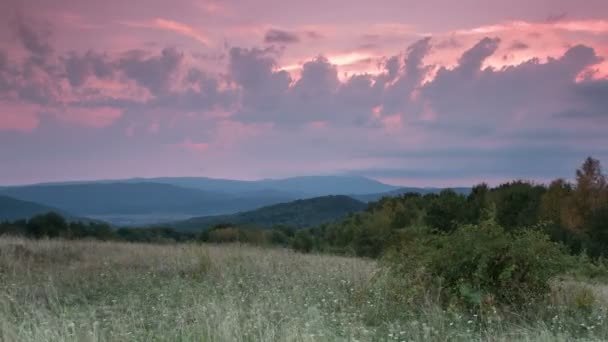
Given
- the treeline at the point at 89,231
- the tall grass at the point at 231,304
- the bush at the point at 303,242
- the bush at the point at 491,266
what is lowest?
the bush at the point at 303,242

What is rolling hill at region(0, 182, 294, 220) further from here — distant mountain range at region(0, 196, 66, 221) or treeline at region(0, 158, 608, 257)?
treeline at region(0, 158, 608, 257)

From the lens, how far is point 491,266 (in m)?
9.62

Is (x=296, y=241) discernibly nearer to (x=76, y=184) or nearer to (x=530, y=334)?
A: (x=530, y=334)

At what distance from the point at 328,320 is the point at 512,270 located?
3.08 m

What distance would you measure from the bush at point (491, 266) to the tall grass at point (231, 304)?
0.45 meters

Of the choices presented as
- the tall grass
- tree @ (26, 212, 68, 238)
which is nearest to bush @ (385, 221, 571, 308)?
the tall grass

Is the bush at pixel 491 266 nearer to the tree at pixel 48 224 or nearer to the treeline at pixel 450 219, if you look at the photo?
the treeline at pixel 450 219

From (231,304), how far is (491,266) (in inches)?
163

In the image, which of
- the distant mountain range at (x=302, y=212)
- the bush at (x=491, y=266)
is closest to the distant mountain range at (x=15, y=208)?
the distant mountain range at (x=302, y=212)

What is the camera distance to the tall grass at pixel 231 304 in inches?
279

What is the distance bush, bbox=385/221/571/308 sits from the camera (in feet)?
30.8

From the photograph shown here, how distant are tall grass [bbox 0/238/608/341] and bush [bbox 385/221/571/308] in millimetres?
454

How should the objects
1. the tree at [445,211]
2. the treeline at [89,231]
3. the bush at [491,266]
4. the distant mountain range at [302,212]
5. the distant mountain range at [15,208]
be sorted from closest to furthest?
the bush at [491,266]
the treeline at [89,231]
the tree at [445,211]
the distant mountain range at [15,208]
the distant mountain range at [302,212]

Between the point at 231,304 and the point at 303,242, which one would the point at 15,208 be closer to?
the point at 303,242
